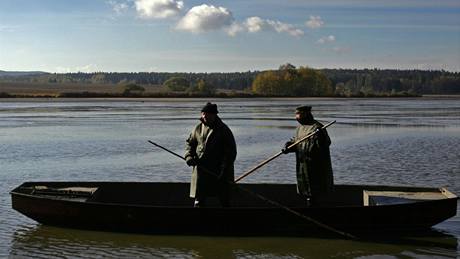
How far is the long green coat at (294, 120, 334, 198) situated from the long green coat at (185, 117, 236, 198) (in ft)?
3.31

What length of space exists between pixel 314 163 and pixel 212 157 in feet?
4.81

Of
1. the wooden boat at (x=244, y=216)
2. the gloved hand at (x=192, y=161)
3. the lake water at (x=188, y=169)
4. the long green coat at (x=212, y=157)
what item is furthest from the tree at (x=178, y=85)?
the gloved hand at (x=192, y=161)

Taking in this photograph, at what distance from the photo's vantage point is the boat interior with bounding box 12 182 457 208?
1102 centimetres

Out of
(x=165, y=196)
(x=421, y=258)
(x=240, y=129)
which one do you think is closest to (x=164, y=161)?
(x=165, y=196)

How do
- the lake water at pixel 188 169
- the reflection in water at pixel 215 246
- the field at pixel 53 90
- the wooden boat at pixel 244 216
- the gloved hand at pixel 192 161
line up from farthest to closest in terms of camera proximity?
the field at pixel 53 90, the wooden boat at pixel 244 216, the gloved hand at pixel 192 161, the lake water at pixel 188 169, the reflection in water at pixel 215 246

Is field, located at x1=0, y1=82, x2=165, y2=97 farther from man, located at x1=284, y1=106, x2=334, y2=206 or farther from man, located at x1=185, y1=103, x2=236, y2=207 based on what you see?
man, located at x1=284, y1=106, x2=334, y2=206

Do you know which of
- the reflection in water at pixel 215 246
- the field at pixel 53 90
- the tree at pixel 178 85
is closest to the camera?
the reflection in water at pixel 215 246

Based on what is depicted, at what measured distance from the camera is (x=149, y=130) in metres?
31.1

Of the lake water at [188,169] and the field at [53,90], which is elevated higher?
the field at [53,90]

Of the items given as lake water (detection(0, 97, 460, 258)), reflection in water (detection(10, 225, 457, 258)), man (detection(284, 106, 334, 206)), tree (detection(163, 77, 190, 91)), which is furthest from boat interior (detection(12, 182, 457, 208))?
tree (detection(163, 77, 190, 91))

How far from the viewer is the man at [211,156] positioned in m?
9.76

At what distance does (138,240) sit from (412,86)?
171056mm

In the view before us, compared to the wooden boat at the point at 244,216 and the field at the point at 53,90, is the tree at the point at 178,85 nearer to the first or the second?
the field at the point at 53,90

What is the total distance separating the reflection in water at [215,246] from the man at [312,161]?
0.77 metres
